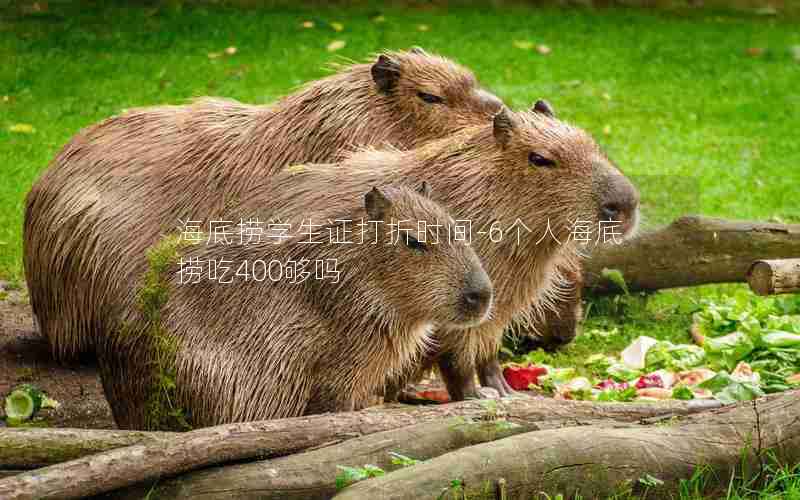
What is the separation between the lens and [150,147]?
518 cm

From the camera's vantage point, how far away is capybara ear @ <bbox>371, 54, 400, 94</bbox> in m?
5.20

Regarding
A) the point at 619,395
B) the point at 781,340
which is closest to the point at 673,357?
the point at 781,340

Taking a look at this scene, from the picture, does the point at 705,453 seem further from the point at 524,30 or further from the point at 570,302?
the point at 524,30

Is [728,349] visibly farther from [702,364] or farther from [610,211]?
[610,211]

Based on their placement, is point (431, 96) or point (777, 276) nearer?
point (777, 276)

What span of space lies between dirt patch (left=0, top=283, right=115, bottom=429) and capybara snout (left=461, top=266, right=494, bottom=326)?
1.91m

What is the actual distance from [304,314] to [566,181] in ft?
3.66

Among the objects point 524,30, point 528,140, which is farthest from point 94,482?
point 524,30

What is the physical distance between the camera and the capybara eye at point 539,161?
442 centimetres

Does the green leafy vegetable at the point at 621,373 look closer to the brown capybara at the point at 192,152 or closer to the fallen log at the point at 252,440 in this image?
the brown capybara at the point at 192,152

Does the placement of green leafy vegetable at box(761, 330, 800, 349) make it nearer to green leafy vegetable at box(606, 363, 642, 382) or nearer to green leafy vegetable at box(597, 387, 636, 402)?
green leafy vegetable at box(606, 363, 642, 382)

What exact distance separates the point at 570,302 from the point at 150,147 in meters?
2.27

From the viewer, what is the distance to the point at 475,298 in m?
3.96

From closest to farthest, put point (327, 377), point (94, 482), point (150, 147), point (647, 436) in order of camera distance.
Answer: point (94, 482) → point (647, 436) → point (327, 377) → point (150, 147)
